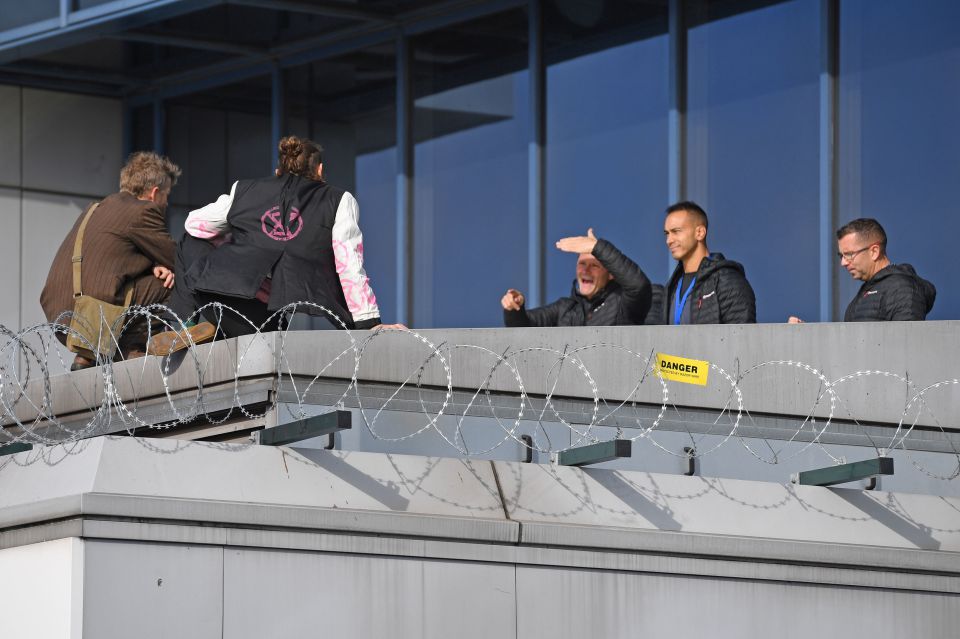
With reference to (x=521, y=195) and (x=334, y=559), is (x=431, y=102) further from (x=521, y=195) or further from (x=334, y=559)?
(x=334, y=559)

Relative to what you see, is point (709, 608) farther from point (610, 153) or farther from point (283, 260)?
point (610, 153)

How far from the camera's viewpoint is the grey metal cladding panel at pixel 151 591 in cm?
606

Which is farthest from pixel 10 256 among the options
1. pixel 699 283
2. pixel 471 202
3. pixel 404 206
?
pixel 699 283

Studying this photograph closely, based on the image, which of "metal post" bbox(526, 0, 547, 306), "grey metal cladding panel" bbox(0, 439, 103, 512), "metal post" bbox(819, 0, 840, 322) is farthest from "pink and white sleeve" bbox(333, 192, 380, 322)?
"metal post" bbox(526, 0, 547, 306)

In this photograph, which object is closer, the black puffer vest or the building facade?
the black puffer vest

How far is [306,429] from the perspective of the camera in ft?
22.5

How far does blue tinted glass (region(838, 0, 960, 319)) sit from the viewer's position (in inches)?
476

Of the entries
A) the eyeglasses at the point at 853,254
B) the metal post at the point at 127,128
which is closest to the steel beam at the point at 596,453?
the eyeglasses at the point at 853,254

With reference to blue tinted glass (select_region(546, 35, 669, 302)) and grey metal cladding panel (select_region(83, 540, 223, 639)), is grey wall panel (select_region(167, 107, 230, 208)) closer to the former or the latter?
blue tinted glass (select_region(546, 35, 669, 302))

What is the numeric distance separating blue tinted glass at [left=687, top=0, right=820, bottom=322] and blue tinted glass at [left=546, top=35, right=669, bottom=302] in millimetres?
423

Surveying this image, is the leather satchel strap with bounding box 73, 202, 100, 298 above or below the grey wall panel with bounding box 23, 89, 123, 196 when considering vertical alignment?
below

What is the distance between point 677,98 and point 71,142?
681 centimetres

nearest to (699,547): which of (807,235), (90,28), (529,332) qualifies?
(529,332)

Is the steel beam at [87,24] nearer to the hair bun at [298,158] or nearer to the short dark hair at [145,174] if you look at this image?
the short dark hair at [145,174]
